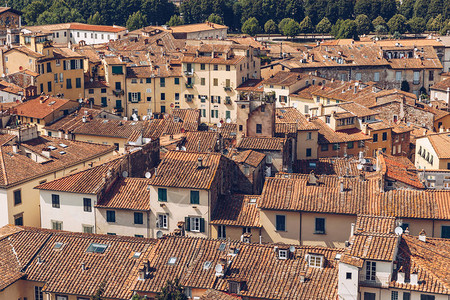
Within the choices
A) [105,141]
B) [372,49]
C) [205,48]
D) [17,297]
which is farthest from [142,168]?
[372,49]

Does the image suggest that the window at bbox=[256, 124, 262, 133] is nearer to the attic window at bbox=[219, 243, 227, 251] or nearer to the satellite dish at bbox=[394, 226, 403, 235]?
the attic window at bbox=[219, 243, 227, 251]

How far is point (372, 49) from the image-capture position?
489 ft

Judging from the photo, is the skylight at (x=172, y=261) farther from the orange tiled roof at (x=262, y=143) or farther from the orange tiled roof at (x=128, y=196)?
the orange tiled roof at (x=262, y=143)

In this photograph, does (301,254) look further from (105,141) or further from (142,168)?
(105,141)

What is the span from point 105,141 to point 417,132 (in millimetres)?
39767

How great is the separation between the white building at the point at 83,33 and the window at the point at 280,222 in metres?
128

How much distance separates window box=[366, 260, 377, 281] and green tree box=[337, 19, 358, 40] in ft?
467

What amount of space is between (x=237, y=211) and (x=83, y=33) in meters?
136

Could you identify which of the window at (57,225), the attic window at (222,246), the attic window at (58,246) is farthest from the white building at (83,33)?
the attic window at (222,246)

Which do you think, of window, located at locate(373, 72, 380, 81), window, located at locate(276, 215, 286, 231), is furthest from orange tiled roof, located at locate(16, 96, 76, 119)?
window, located at locate(373, 72, 380, 81)

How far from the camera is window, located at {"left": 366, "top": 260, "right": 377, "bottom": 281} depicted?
52.9 meters

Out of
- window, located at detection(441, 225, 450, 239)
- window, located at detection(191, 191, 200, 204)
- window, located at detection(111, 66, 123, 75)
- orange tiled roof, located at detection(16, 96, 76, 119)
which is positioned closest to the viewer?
window, located at detection(441, 225, 450, 239)

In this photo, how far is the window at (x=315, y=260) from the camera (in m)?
54.9

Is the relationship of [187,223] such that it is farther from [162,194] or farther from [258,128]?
[258,128]
